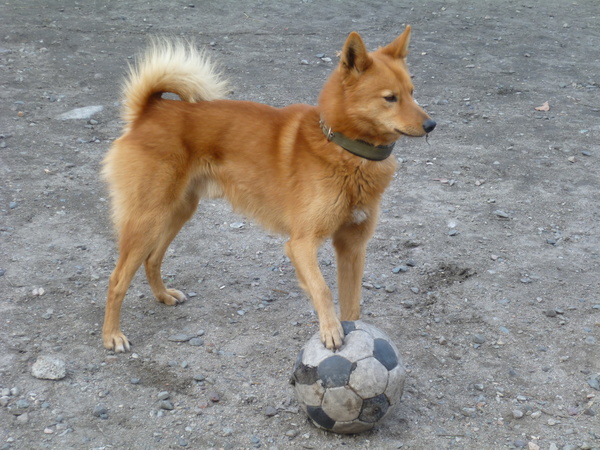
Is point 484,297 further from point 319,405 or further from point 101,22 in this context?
point 101,22

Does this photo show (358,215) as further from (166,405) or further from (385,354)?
(166,405)

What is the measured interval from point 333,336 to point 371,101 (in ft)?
3.83

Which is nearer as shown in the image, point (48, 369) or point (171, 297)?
point (48, 369)

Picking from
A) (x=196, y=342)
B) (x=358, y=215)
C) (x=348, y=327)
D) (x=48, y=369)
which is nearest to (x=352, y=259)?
(x=358, y=215)

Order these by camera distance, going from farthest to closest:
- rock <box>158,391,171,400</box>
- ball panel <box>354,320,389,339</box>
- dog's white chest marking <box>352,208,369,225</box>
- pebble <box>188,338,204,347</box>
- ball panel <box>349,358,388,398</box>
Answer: pebble <box>188,338,204,347</box> < dog's white chest marking <box>352,208,369,225</box> < rock <box>158,391,171,400</box> < ball panel <box>354,320,389,339</box> < ball panel <box>349,358,388,398</box>

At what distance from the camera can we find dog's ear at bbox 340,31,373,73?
3.34 meters

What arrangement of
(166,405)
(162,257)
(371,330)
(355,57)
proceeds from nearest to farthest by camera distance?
A: (371,330), (166,405), (355,57), (162,257)

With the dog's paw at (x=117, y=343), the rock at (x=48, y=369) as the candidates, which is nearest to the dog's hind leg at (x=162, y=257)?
the dog's paw at (x=117, y=343)

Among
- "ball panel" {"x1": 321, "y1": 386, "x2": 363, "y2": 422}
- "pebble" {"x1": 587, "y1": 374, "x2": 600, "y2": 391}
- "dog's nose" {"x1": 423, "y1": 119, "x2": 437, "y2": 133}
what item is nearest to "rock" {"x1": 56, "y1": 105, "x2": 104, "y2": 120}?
"dog's nose" {"x1": 423, "y1": 119, "x2": 437, "y2": 133}

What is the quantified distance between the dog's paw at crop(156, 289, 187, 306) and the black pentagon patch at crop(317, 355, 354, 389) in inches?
58.4

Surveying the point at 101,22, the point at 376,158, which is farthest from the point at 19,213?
the point at 101,22

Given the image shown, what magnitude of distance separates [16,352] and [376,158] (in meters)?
2.09

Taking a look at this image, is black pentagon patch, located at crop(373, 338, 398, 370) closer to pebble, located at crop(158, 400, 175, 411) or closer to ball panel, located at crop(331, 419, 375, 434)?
ball panel, located at crop(331, 419, 375, 434)

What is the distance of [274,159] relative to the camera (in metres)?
3.76
